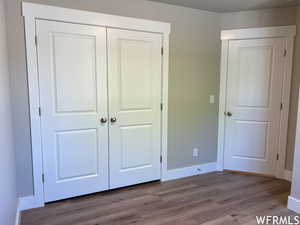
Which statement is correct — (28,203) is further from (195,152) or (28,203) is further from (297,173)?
(297,173)

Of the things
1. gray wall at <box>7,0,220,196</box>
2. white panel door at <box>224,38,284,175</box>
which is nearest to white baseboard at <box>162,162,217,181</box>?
gray wall at <box>7,0,220,196</box>

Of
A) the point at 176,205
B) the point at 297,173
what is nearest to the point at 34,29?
the point at 176,205

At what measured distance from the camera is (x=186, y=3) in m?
3.06

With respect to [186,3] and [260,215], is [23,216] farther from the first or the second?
[186,3]

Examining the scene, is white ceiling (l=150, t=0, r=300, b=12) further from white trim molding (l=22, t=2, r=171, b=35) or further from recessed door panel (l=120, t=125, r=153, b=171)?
recessed door panel (l=120, t=125, r=153, b=171)

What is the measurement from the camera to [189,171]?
3545 mm

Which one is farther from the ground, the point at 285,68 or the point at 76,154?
the point at 285,68

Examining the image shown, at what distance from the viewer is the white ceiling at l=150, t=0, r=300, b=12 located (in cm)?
297

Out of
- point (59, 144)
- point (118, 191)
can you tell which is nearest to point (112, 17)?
point (59, 144)

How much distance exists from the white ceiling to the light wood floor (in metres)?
2.43

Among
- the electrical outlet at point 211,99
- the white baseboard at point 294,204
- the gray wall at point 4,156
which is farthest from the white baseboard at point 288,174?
the gray wall at point 4,156

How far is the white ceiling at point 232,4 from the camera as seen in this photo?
297 centimetres

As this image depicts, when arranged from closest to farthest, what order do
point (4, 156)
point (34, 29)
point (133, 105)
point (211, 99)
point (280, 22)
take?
point (4, 156) < point (34, 29) < point (133, 105) < point (280, 22) < point (211, 99)

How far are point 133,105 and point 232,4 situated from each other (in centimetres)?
188
